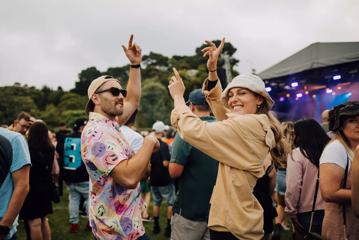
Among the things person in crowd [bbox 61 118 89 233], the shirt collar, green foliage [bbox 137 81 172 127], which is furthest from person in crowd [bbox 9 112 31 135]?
green foliage [bbox 137 81 172 127]

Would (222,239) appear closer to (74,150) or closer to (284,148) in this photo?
(284,148)

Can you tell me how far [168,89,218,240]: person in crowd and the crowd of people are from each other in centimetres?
1

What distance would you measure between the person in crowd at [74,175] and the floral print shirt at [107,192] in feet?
14.4

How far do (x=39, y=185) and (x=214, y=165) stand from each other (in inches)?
121

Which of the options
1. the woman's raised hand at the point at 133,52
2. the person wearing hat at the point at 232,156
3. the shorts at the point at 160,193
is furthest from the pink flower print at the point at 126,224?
the shorts at the point at 160,193

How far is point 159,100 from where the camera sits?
44250 mm

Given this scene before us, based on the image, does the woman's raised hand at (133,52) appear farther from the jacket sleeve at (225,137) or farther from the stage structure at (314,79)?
the stage structure at (314,79)

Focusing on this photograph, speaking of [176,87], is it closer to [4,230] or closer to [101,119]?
[101,119]

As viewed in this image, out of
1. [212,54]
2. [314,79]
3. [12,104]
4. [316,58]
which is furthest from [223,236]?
[12,104]

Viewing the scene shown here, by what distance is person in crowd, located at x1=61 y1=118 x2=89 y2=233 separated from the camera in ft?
21.1

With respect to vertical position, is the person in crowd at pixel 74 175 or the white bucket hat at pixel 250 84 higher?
the white bucket hat at pixel 250 84

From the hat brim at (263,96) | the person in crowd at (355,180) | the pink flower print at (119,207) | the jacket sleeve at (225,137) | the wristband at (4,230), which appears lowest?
the wristband at (4,230)

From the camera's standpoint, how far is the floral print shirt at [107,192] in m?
2.15

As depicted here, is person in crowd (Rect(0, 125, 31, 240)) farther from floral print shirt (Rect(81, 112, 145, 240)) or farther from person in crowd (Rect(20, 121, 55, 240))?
person in crowd (Rect(20, 121, 55, 240))
